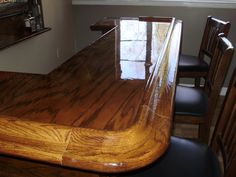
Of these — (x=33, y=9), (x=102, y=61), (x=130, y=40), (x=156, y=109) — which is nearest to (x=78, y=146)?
(x=156, y=109)

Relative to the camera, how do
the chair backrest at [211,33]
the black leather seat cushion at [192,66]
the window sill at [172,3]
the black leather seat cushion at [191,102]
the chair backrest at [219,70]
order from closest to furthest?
the chair backrest at [219,70] → the black leather seat cushion at [191,102] → the chair backrest at [211,33] → the black leather seat cushion at [192,66] → the window sill at [172,3]

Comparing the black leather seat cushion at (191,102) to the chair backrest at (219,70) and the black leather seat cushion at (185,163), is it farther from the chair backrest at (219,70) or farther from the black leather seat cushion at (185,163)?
the black leather seat cushion at (185,163)

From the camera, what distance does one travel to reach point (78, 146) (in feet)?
2.03

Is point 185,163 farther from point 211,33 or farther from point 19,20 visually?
point 19,20

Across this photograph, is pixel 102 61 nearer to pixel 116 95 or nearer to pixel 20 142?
pixel 116 95

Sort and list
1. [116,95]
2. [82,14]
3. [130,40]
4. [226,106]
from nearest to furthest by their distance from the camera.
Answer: [116,95], [226,106], [130,40], [82,14]

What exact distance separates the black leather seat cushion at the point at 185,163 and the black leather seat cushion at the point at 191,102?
0.33 meters

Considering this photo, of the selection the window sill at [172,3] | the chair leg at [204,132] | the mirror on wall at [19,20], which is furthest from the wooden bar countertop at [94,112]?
the window sill at [172,3]

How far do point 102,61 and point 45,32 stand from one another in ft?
5.94

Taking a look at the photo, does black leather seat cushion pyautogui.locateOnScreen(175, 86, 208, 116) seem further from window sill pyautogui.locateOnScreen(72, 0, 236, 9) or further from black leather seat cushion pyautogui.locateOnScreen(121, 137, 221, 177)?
window sill pyautogui.locateOnScreen(72, 0, 236, 9)

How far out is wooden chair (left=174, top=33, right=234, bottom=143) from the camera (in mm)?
1386

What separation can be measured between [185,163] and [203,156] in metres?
0.10

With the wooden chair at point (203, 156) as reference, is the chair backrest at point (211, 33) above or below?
above

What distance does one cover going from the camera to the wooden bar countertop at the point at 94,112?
0.61 meters
